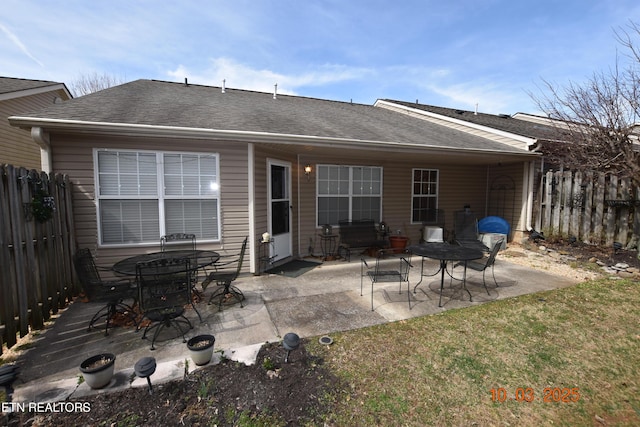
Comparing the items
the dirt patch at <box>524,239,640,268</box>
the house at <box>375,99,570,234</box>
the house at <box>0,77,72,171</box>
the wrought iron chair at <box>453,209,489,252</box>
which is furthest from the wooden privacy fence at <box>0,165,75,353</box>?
the house at <box>375,99,570,234</box>

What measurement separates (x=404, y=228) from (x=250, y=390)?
716 centimetres

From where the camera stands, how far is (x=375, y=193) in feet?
26.6

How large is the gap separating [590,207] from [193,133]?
923cm

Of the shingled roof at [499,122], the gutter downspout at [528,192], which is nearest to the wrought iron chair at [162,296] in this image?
the gutter downspout at [528,192]

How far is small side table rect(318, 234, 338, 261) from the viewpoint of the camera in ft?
24.4

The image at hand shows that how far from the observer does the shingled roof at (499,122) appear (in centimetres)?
848

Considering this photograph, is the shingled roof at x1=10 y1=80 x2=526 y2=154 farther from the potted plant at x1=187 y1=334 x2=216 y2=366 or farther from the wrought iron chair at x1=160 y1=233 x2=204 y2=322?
the potted plant at x1=187 y1=334 x2=216 y2=366

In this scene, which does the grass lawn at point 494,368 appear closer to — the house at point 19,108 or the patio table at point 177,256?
the patio table at point 177,256

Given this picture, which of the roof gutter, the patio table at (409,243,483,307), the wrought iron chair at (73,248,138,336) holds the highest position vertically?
the roof gutter

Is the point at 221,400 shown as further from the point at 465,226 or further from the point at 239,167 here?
the point at 465,226

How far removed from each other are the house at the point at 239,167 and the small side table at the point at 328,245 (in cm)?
22

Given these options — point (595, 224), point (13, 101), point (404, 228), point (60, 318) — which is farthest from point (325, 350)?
point (13, 101)

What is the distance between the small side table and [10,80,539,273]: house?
217 mm

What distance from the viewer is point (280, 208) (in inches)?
260
